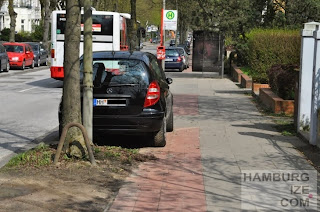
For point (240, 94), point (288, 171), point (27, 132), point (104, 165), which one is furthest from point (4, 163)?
point (240, 94)

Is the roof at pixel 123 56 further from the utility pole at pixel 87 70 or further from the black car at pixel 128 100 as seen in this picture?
the utility pole at pixel 87 70

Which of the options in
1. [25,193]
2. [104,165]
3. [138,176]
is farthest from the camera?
[104,165]

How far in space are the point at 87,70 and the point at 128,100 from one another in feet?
3.92

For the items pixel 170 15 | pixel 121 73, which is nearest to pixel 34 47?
pixel 170 15

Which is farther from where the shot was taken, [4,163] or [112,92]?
[112,92]

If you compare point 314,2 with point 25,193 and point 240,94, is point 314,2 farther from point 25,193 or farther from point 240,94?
point 25,193

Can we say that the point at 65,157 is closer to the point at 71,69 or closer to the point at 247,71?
the point at 71,69

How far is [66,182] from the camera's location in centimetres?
777

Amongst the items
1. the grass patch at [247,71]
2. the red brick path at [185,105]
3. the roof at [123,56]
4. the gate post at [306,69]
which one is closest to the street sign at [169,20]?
the grass patch at [247,71]

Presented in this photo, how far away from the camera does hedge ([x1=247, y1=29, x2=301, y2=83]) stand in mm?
25422

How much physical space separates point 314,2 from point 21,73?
16.6 metres

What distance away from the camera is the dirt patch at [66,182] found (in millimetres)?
6785

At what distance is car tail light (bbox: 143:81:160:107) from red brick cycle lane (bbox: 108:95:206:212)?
2.75 feet

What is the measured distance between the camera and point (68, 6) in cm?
924
